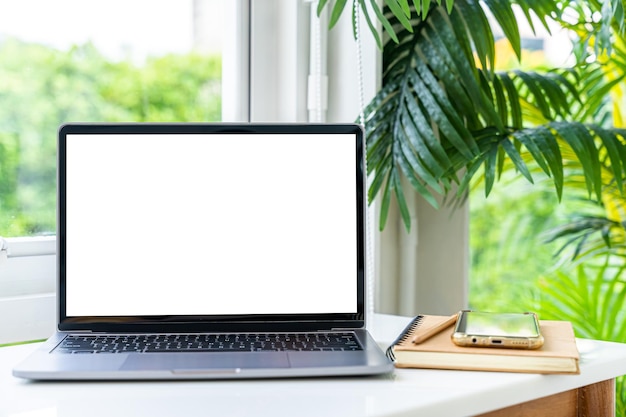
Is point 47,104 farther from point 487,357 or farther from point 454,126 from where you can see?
point 487,357

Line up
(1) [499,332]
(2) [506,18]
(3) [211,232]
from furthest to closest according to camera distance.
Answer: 1. (2) [506,18]
2. (3) [211,232]
3. (1) [499,332]

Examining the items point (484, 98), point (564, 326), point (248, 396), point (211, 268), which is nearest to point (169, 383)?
point (248, 396)

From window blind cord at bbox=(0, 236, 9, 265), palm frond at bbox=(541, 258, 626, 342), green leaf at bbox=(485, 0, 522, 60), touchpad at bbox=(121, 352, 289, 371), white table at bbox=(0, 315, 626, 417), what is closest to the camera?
white table at bbox=(0, 315, 626, 417)

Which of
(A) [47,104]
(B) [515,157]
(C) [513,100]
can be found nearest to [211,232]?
(A) [47,104]

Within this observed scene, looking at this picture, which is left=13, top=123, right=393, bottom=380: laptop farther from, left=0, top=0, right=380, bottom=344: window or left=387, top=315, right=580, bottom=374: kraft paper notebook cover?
left=0, top=0, right=380, bottom=344: window

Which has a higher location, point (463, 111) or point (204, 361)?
point (463, 111)

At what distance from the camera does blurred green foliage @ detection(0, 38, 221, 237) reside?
114 centimetres

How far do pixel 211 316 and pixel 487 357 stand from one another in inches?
13.2

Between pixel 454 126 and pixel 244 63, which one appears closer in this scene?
pixel 454 126

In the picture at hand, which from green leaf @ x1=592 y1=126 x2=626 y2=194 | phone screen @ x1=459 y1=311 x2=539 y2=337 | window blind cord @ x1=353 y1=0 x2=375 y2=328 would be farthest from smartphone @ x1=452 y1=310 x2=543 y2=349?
green leaf @ x1=592 y1=126 x2=626 y2=194

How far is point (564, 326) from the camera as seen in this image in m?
0.97

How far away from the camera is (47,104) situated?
3.86ft

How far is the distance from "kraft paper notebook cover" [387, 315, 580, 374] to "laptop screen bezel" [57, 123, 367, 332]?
123mm

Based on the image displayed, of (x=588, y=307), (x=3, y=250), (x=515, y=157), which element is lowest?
(x=588, y=307)
